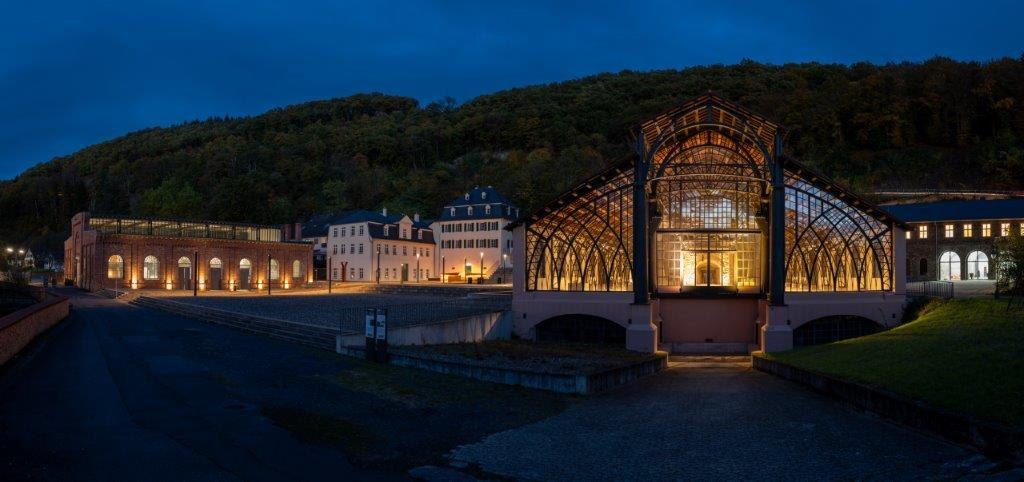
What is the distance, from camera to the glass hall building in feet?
105

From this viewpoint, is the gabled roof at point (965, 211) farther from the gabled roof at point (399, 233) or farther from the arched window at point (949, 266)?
the gabled roof at point (399, 233)

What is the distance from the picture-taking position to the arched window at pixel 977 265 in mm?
54438

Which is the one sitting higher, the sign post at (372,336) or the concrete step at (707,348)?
the sign post at (372,336)

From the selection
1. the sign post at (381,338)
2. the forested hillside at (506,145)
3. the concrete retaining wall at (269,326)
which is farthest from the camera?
the forested hillside at (506,145)

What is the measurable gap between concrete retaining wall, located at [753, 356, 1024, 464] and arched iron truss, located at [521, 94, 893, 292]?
14252 millimetres

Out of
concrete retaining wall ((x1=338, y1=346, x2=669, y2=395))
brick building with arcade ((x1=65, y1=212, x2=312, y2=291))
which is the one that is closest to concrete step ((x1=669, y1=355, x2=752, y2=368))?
concrete retaining wall ((x1=338, y1=346, x2=669, y2=395))

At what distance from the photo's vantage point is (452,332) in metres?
29.2

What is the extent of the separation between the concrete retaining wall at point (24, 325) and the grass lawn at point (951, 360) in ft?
75.9

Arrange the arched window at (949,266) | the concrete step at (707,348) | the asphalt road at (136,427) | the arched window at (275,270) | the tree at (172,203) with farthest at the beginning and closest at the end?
the tree at (172,203) < the arched window at (275,270) < the arched window at (949,266) < the concrete step at (707,348) < the asphalt road at (136,427)

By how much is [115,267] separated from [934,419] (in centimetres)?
6126

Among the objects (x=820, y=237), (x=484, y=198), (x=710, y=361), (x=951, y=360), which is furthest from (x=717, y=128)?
(x=484, y=198)

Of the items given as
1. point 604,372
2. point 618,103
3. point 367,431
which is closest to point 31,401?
point 367,431

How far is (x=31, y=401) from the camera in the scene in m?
13.9

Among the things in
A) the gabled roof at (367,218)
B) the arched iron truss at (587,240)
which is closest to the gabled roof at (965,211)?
the arched iron truss at (587,240)
